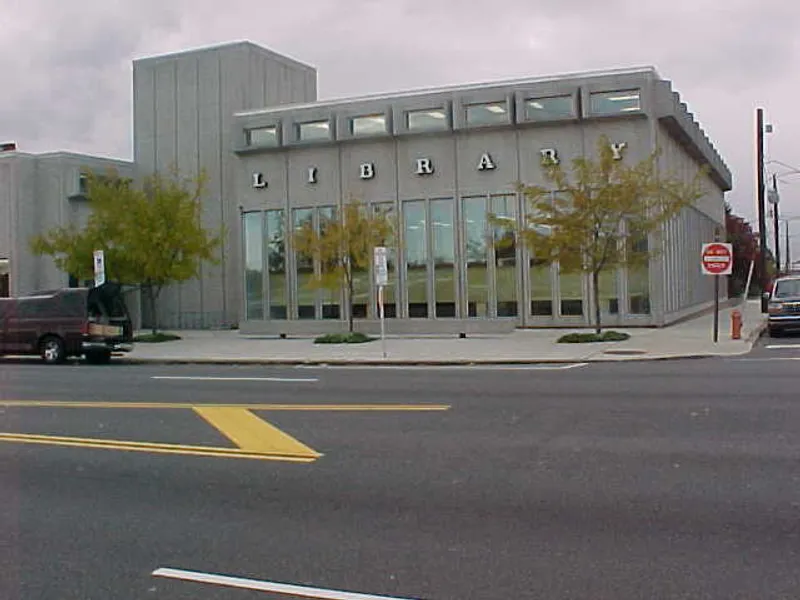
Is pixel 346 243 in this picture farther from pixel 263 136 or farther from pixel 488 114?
pixel 263 136

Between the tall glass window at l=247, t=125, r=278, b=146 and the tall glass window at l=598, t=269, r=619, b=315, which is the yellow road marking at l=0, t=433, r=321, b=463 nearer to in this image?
the tall glass window at l=598, t=269, r=619, b=315

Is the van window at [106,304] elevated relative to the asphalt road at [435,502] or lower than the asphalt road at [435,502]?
elevated

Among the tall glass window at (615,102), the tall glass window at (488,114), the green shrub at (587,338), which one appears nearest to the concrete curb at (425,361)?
the green shrub at (587,338)

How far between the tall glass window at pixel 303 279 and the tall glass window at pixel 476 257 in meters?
6.21

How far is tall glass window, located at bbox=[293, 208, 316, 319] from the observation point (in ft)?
117

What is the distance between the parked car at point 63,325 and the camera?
2383 centimetres

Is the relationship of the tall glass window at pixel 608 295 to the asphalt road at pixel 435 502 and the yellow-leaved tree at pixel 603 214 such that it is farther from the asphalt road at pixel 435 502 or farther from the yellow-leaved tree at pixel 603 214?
the asphalt road at pixel 435 502

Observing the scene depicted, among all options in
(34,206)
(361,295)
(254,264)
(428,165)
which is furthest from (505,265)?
(34,206)

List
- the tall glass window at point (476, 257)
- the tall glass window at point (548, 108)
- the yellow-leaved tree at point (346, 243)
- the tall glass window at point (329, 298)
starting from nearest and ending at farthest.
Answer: the yellow-leaved tree at point (346, 243) → the tall glass window at point (548, 108) → the tall glass window at point (476, 257) → the tall glass window at point (329, 298)

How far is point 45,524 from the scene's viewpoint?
6750 mm

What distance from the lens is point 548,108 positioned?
31812mm

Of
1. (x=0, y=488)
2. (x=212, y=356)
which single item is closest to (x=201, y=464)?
(x=0, y=488)

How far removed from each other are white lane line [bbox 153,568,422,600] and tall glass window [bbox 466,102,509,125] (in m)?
28.3

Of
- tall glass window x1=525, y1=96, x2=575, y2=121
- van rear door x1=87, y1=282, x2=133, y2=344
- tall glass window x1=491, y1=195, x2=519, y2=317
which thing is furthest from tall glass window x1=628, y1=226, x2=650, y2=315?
van rear door x1=87, y1=282, x2=133, y2=344
